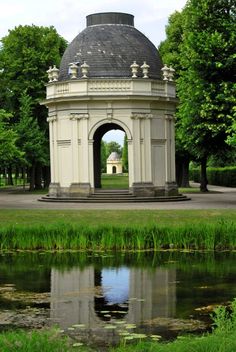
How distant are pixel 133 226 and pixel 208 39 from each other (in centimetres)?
1481

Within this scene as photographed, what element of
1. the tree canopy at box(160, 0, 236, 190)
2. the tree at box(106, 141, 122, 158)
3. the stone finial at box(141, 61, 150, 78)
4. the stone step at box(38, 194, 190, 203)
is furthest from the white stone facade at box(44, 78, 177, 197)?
the tree at box(106, 141, 122, 158)

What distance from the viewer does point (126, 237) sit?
67.4 feet

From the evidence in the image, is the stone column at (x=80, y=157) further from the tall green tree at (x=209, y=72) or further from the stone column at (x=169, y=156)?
the tall green tree at (x=209, y=72)

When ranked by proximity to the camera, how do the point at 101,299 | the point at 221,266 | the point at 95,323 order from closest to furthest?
1. the point at 95,323
2. the point at 101,299
3. the point at 221,266

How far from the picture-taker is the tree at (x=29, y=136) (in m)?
52.4

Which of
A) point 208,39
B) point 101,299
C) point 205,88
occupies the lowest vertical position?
point 101,299

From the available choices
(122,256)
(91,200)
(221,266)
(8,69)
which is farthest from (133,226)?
(8,69)

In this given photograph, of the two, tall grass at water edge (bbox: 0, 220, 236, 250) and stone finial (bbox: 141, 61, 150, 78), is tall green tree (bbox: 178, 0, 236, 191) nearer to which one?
stone finial (bbox: 141, 61, 150, 78)

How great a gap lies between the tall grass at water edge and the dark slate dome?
2094 cm

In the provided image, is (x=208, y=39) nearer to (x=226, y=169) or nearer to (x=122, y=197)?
(x=122, y=197)

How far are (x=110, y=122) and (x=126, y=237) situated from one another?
2032 centimetres

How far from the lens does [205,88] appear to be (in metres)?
33.2

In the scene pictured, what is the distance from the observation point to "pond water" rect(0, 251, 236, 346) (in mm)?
11359

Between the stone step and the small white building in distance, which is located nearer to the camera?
the stone step
